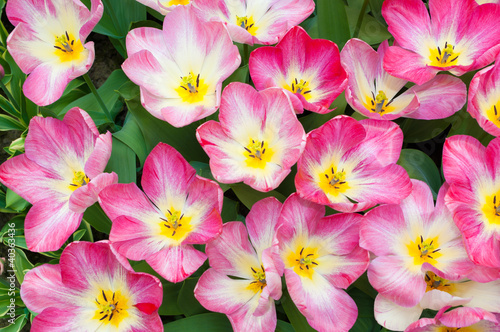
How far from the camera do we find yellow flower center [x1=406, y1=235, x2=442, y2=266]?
960 millimetres

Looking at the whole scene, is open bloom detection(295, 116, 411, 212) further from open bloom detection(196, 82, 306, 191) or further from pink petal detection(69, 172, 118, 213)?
pink petal detection(69, 172, 118, 213)

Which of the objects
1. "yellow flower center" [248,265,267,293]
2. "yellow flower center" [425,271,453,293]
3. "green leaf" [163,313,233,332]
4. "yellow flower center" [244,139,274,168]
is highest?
"yellow flower center" [244,139,274,168]

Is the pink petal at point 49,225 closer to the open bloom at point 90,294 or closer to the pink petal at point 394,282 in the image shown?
the open bloom at point 90,294

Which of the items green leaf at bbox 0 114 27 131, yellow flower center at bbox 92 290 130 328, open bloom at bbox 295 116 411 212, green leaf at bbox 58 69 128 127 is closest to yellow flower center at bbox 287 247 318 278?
open bloom at bbox 295 116 411 212

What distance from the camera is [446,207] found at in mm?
965

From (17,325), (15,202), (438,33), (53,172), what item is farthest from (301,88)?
(17,325)

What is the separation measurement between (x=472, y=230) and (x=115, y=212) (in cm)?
70

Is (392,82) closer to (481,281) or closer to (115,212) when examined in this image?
(481,281)

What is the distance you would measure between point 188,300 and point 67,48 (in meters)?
0.65

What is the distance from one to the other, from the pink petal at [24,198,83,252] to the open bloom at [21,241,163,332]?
47 mm

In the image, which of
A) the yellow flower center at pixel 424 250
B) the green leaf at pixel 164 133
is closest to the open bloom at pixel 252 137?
the green leaf at pixel 164 133

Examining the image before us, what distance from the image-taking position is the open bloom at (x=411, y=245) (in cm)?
90

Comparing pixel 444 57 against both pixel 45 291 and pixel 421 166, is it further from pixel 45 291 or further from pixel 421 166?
pixel 45 291

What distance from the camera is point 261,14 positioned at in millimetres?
1196
